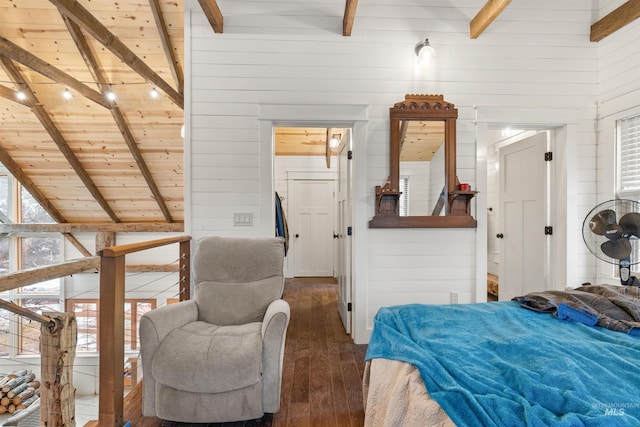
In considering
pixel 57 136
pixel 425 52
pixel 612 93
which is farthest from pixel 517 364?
pixel 57 136

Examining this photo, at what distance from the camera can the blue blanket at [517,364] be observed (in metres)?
0.89

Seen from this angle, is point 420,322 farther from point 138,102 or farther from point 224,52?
point 138,102

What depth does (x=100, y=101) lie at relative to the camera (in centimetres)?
401

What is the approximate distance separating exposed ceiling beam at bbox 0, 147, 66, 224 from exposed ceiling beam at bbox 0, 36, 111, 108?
7.49 ft

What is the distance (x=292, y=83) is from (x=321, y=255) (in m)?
3.55

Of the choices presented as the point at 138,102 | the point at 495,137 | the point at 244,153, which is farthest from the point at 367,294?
the point at 138,102

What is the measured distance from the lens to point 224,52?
9.10ft

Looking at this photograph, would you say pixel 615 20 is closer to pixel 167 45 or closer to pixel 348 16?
pixel 348 16

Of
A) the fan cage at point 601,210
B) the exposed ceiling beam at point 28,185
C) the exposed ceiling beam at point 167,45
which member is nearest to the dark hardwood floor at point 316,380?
the fan cage at point 601,210

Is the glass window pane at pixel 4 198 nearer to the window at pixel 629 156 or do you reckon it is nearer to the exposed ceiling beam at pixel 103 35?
the exposed ceiling beam at pixel 103 35

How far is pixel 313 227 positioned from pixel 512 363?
15.4 ft

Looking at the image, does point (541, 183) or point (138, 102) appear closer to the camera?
point (541, 183)

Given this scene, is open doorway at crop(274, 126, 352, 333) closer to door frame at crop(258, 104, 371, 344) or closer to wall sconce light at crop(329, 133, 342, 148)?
wall sconce light at crop(329, 133, 342, 148)

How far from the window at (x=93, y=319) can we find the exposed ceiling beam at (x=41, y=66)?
12.0 feet
